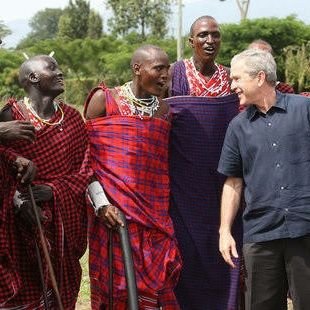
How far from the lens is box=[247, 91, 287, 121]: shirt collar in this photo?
10.8ft

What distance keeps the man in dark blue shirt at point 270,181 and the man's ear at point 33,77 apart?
3.39 ft

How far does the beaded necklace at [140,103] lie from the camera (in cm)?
376

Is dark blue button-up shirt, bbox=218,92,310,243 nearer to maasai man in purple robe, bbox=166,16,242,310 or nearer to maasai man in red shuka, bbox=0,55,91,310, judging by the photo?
maasai man in purple robe, bbox=166,16,242,310

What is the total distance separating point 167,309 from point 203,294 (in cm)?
45

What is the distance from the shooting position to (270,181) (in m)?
3.28

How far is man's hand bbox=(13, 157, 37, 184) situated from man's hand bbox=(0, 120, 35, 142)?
13 cm

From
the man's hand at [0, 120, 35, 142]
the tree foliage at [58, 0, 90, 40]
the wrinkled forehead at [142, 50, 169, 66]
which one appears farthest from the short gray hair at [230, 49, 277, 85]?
the tree foliage at [58, 0, 90, 40]

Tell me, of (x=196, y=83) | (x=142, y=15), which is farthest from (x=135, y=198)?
(x=142, y=15)

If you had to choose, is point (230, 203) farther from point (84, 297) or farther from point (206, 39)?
point (84, 297)

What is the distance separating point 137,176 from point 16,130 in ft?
2.81

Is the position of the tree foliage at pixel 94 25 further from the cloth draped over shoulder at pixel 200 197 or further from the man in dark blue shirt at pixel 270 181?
the man in dark blue shirt at pixel 270 181

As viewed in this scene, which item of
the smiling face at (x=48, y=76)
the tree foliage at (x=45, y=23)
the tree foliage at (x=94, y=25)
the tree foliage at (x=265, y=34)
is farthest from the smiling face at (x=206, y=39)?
the tree foliage at (x=45, y=23)

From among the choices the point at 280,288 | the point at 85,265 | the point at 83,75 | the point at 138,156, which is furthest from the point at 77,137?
the point at 83,75

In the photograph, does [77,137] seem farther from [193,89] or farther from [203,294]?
[203,294]
